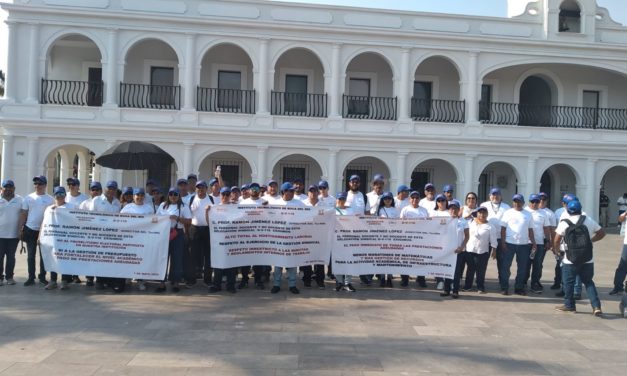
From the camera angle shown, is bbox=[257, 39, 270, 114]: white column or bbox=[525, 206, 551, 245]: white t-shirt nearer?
bbox=[525, 206, 551, 245]: white t-shirt

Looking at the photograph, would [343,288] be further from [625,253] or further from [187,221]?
[625,253]

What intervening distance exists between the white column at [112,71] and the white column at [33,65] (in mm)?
2355

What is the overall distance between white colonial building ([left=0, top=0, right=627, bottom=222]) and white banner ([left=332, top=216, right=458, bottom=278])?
10.5 m

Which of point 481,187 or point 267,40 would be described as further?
point 481,187

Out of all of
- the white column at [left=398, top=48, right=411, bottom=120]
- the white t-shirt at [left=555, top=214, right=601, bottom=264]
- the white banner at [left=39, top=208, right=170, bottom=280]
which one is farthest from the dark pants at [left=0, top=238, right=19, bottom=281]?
the white column at [left=398, top=48, right=411, bottom=120]

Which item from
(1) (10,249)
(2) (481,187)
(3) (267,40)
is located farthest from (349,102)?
(1) (10,249)

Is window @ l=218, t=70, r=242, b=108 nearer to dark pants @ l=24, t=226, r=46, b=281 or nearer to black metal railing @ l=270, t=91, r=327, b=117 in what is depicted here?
black metal railing @ l=270, t=91, r=327, b=117

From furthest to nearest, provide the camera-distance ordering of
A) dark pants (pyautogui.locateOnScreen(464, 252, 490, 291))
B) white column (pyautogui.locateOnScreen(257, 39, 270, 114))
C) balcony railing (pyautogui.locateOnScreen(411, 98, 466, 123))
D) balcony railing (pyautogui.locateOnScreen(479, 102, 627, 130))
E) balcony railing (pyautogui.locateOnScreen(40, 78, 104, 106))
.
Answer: balcony railing (pyautogui.locateOnScreen(479, 102, 627, 130)) → balcony railing (pyautogui.locateOnScreen(411, 98, 466, 123)) → white column (pyautogui.locateOnScreen(257, 39, 270, 114)) → balcony railing (pyautogui.locateOnScreen(40, 78, 104, 106)) → dark pants (pyautogui.locateOnScreen(464, 252, 490, 291))

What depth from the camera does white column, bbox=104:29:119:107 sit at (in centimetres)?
1806

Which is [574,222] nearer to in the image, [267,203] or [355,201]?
[355,201]

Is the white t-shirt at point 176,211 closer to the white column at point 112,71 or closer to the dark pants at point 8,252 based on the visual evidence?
the dark pants at point 8,252

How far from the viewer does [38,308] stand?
7188 mm

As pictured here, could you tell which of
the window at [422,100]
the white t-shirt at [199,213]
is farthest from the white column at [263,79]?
the white t-shirt at [199,213]

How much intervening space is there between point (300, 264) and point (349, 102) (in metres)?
13.2
